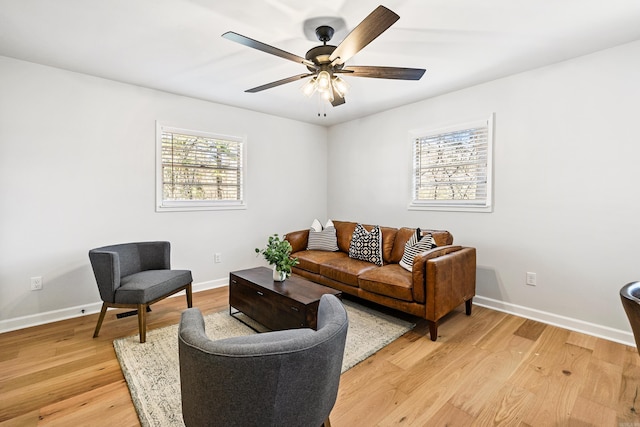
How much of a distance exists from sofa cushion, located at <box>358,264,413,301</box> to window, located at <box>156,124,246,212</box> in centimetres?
218

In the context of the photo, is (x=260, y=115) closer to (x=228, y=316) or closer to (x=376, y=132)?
(x=376, y=132)

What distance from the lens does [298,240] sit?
4.23 metres

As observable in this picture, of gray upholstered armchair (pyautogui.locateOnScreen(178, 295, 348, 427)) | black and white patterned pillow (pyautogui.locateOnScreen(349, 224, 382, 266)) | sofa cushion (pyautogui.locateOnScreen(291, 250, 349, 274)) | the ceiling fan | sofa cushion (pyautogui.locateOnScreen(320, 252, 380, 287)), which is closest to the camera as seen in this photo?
gray upholstered armchair (pyautogui.locateOnScreen(178, 295, 348, 427))

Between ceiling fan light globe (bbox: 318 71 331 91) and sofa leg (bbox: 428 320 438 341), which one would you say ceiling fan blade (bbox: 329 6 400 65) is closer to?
ceiling fan light globe (bbox: 318 71 331 91)

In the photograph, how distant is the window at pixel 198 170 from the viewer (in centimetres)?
360

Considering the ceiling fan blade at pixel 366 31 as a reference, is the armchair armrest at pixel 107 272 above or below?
below

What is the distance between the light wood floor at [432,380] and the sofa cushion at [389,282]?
15.3 inches

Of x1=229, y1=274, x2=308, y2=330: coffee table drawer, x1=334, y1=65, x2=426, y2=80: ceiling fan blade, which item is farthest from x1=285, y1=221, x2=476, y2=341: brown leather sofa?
x1=334, y1=65, x2=426, y2=80: ceiling fan blade

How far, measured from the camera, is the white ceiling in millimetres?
1975

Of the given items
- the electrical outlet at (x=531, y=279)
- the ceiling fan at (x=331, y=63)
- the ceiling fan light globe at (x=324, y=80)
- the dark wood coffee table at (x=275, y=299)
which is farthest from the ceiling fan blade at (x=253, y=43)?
the electrical outlet at (x=531, y=279)

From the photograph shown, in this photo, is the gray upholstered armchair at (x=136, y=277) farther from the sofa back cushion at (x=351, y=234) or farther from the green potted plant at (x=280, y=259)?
the sofa back cushion at (x=351, y=234)

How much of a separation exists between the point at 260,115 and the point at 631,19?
3.86m

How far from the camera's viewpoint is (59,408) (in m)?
1.74

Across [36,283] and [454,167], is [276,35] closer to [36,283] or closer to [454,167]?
[454,167]
